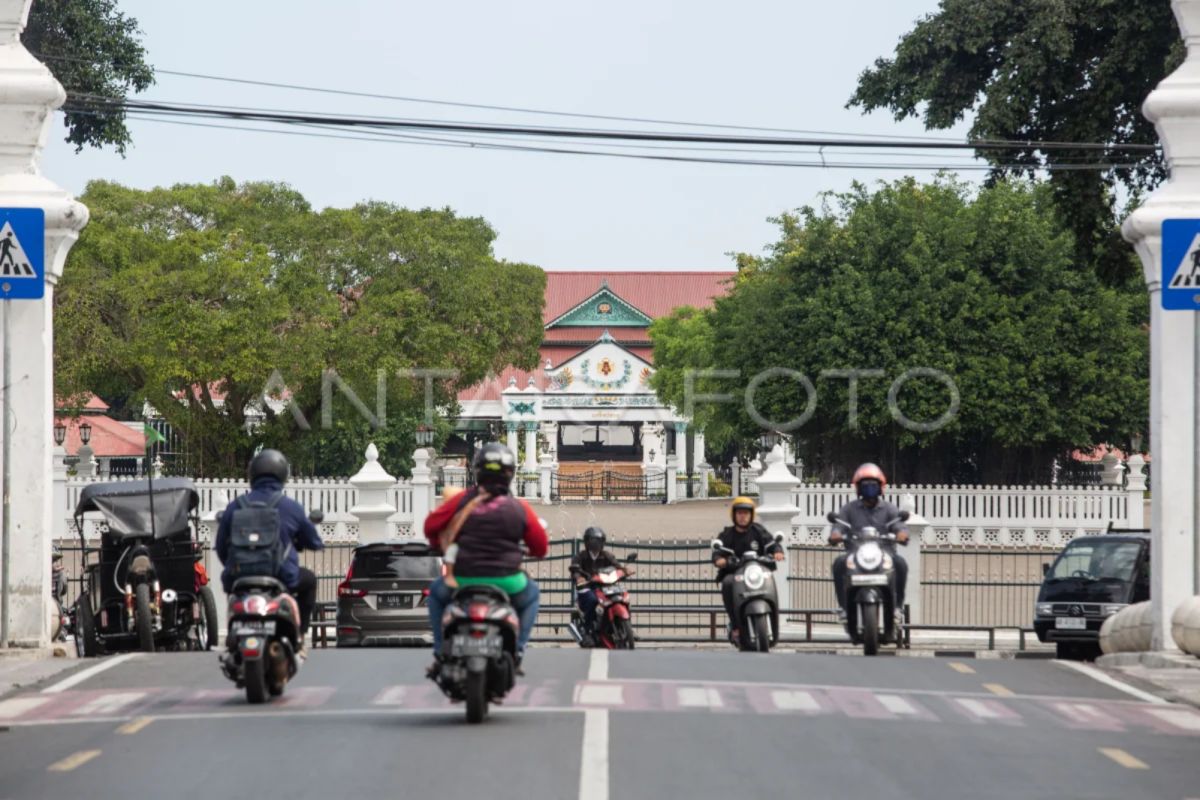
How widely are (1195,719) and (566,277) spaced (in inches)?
4055

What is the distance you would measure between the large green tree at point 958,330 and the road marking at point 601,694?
40484mm

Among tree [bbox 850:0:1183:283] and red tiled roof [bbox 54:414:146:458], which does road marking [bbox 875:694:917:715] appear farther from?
red tiled roof [bbox 54:414:146:458]

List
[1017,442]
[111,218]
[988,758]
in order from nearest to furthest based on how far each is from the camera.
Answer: [988,758] < [1017,442] < [111,218]

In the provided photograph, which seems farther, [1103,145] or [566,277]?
[566,277]

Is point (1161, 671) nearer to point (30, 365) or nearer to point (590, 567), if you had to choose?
point (590, 567)

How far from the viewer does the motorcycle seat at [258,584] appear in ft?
39.4

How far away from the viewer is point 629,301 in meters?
111

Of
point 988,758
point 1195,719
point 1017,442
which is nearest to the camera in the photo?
point 988,758

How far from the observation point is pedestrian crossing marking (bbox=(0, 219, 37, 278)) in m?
15.0

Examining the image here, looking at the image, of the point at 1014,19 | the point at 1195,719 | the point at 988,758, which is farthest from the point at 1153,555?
the point at 1014,19

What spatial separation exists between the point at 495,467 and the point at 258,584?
5.63 ft

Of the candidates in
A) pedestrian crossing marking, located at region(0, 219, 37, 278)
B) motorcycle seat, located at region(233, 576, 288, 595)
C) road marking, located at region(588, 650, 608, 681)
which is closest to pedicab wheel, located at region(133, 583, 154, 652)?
pedestrian crossing marking, located at region(0, 219, 37, 278)

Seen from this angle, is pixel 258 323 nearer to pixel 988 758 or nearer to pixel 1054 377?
pixel 1054 377

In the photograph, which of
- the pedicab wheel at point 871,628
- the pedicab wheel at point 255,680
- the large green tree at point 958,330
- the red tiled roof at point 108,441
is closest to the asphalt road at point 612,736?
the pedicab wheel at point 255,680
